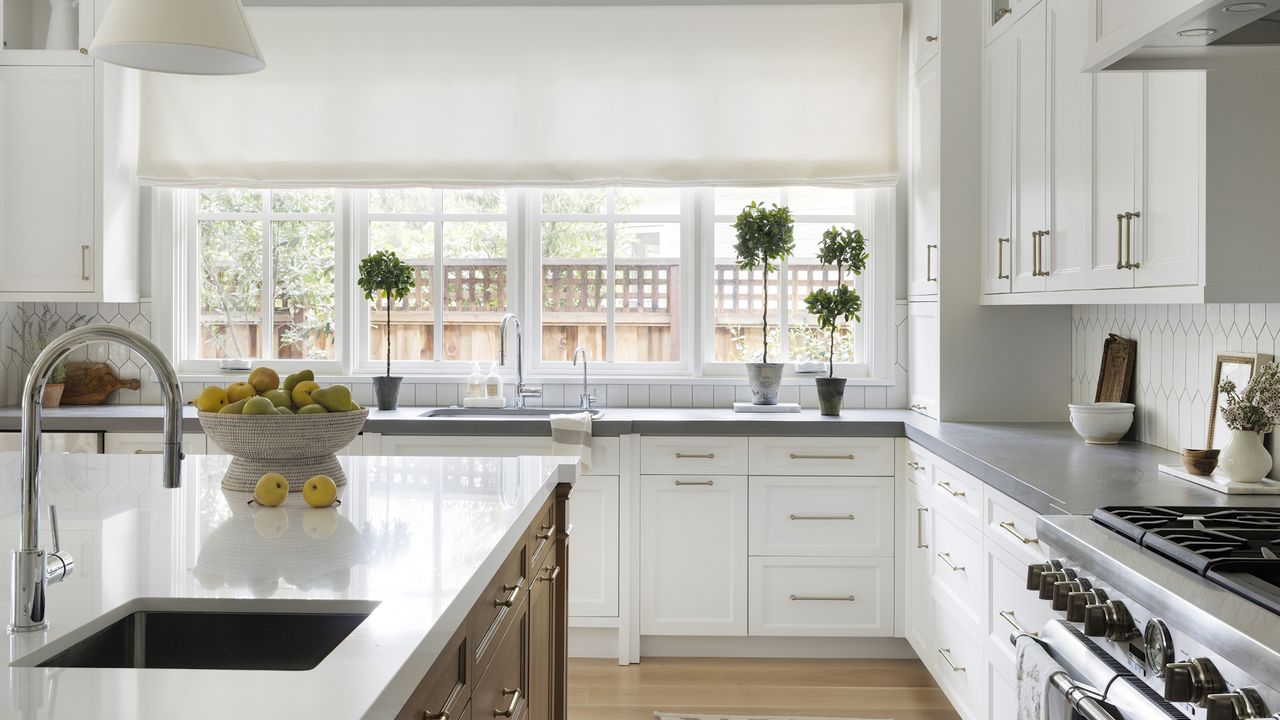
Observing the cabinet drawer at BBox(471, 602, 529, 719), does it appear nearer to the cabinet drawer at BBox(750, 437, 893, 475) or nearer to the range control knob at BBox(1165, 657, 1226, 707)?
the range control knob at BBox(1165, 657, 1226, 707)

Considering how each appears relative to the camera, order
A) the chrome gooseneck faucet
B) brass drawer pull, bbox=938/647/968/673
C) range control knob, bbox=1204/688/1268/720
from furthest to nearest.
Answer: brass drawer pull, bbox=938/647/968/673
range control knob, bbox=1204/688/1268/720
the chrome gooseneck faucet

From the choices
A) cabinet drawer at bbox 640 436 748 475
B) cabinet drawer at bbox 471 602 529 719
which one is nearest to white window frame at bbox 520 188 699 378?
cabinet drawer at bbox 640 436 748 475

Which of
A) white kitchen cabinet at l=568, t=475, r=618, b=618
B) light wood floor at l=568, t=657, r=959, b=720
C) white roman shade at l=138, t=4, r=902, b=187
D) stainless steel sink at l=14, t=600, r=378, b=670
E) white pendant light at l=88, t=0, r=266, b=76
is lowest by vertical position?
light wood floor at l=568, t=657, r=959, b=720

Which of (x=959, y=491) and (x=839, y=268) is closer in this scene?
(x=959, y=491)

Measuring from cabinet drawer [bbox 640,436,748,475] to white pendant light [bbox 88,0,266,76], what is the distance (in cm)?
210

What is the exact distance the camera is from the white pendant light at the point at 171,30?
1.91 metres

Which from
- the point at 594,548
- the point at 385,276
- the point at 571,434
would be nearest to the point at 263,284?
the point at 385,276

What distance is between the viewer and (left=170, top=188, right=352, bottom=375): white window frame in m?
4.51

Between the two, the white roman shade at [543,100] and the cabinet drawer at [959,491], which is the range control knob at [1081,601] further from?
the white roman shade at [543,100]

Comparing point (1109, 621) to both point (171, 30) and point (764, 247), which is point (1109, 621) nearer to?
point (171, 30)

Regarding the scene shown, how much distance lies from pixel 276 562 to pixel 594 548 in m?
2.36

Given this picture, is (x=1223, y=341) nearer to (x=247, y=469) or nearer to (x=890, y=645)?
(x=890, y=645)

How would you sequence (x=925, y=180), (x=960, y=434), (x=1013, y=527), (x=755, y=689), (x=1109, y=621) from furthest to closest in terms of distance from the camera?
(x=925, y=180) → (x=755, y=689) → (x=960, y=434) → (x=1013, y=527) → (x=1109, y=621)

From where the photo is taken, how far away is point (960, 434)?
130 inches
